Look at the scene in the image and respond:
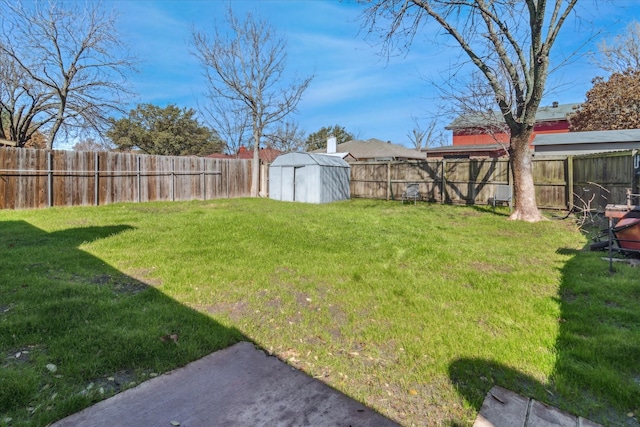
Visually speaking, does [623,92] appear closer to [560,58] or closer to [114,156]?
[560,58]

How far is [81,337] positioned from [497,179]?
1215 cm

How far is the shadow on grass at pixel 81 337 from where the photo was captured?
1.83 m

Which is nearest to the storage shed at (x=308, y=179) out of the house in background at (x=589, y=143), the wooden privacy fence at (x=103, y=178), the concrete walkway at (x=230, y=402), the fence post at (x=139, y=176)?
the wooden privacy fence at (x=103, y=178)

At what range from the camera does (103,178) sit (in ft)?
34.6

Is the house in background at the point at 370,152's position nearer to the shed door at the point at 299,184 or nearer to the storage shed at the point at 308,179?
the storage shed at the point at 308,179

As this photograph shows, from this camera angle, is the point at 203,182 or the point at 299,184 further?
the point at 299,184

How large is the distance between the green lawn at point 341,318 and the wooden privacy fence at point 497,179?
10.3 ft

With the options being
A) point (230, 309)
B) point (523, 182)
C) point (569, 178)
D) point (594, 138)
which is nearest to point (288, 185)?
point (523, 182)

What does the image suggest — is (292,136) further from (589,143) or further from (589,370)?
(589,370)

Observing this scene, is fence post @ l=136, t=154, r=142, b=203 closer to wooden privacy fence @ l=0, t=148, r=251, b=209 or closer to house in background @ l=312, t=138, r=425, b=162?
wooden privacy fence @ l=0, t=148, r=251, b=209

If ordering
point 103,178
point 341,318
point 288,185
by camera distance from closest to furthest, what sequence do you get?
point 341,318 < point 103,178 < point 288,185

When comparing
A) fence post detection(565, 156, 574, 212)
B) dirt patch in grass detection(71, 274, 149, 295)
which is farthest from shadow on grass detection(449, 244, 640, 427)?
fence post detection(565, 156, 574, 212)

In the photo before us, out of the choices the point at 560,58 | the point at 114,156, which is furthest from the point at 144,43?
the point at 560,58

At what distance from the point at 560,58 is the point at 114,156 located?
12788mm
